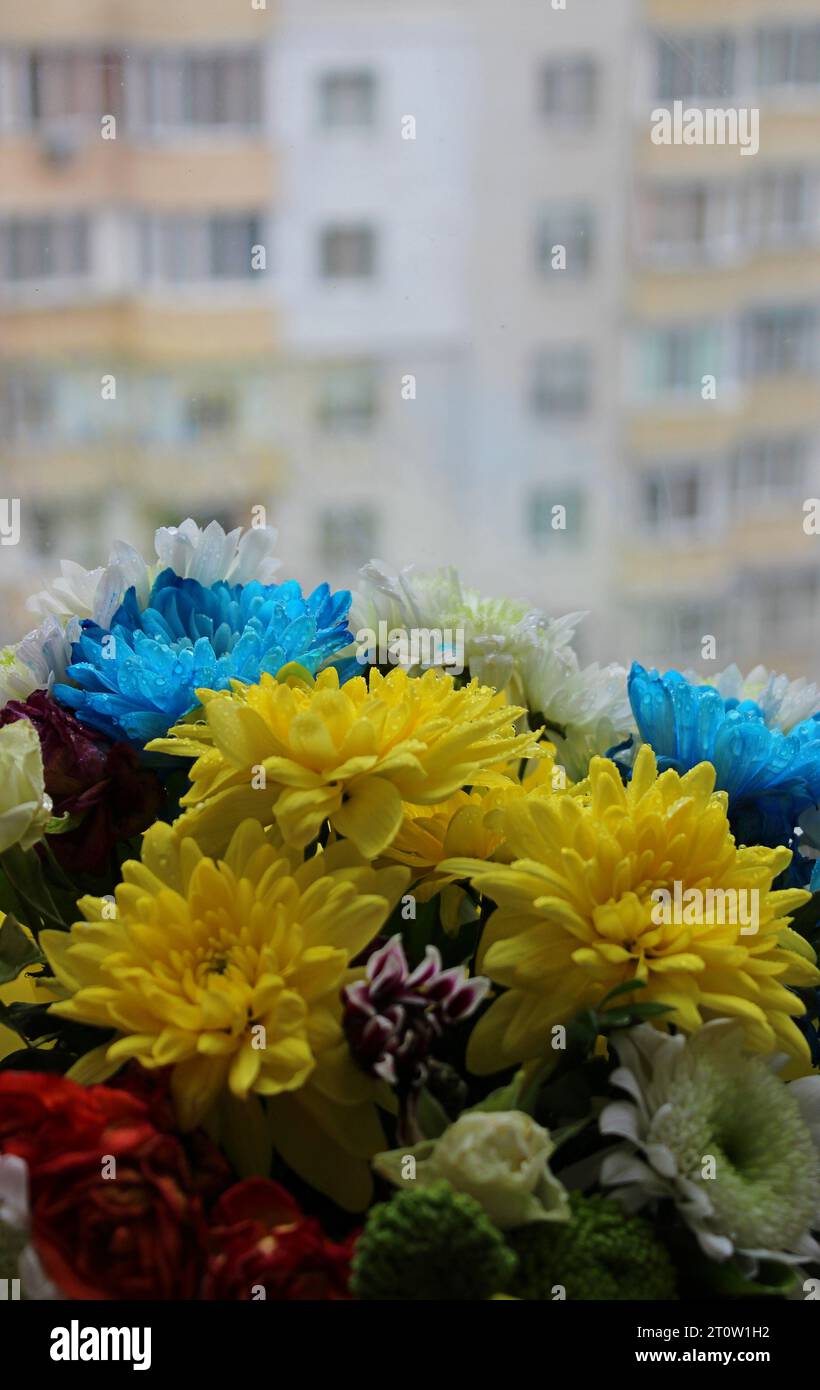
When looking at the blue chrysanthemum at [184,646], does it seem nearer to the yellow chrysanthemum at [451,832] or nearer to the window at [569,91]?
the yellow chrysanthemum at [451,832]

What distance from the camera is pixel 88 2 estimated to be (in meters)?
4.81

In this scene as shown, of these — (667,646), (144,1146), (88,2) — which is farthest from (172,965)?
(88,2)

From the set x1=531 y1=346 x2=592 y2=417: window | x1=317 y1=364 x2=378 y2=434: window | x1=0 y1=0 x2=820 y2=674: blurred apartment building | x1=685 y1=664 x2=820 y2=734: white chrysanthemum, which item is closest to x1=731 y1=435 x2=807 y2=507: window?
x1=0 y1=0 x2=820 y2=674: blurred apartment building

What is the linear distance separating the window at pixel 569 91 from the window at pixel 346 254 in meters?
1.03

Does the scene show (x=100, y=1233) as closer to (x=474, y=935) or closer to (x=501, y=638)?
(x=474, y=935)

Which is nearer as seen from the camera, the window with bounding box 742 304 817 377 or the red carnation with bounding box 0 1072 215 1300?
the red carnation with bounding box 0 1072 215 1300

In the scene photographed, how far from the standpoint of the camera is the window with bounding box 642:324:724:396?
23.1 feet

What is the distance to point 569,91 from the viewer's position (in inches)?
272

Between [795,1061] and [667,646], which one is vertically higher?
[667,646]

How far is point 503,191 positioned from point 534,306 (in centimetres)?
54

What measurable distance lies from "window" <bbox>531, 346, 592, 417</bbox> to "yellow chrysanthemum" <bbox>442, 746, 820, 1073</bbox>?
6591 millimetres

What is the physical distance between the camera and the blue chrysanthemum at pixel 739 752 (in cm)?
43

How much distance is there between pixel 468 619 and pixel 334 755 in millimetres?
137

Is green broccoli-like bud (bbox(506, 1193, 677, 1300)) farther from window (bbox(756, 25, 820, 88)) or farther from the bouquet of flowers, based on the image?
window (bbox(756, 25, 820, 88))
